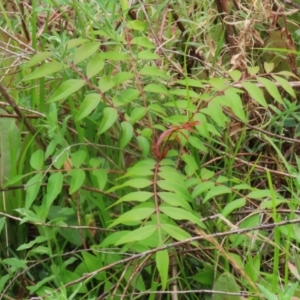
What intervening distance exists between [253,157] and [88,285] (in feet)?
2.11

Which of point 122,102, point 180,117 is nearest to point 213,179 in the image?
point 180,117

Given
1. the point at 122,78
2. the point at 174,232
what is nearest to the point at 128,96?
the point at 122,78

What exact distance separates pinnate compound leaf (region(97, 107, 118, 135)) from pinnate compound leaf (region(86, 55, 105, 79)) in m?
0.08

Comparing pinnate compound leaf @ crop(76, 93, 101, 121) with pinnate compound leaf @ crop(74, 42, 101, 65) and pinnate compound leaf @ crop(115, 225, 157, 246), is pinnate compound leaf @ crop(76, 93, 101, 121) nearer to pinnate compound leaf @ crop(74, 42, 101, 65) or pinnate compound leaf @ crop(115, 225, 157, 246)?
pinnate compound leaf @ crop(74, 42, 101, 65)

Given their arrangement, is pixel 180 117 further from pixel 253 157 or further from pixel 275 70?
pixel 275 70

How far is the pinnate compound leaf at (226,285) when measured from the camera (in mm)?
1324

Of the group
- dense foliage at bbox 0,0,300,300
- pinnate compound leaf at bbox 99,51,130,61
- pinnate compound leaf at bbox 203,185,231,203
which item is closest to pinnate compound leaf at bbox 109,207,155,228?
dense foliage at bbox 0,0,300,300

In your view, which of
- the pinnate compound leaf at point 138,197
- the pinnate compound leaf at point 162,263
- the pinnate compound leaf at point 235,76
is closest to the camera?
the pinnate compound leaf at point 162,263

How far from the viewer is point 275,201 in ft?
4.32

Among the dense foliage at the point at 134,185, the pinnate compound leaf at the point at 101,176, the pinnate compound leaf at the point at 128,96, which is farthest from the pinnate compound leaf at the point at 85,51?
the pinnate compound leaf at the point at 101,176

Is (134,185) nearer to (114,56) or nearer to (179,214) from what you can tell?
(179,214)

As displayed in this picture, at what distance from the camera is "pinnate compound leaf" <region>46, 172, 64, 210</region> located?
136 centimetres

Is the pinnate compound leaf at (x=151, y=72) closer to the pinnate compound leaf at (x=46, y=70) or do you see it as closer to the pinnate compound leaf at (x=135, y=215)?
the pinnate compound leaf at (x=46, y=70)

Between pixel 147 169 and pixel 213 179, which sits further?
pixel 213 179
